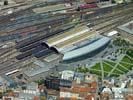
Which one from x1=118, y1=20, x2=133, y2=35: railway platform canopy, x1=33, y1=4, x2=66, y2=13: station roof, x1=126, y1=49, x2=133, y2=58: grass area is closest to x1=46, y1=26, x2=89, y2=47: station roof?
x1=118, y1=20, x2=133, y2=35: railway platform canopy

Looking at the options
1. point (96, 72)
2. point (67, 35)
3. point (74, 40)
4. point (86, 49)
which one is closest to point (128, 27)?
point (74, 40)

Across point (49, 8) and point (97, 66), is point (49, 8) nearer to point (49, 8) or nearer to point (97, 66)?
point (49, 8)

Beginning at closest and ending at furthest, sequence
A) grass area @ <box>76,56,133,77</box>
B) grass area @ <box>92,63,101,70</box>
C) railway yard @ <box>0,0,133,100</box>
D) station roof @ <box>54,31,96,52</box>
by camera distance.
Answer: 1. grass area @ <box>76,56,133,77</box>
2. grass area @ <box>92,63,101,70</box>
3. railway yard @ <box>0,0,133,100</box>
4. station roof @ <box>54,31,96,52</box>

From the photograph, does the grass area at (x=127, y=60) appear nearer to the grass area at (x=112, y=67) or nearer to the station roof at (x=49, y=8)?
the grass area at (x=112, y=67)

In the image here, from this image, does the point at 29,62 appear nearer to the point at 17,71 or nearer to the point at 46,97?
the point at 17,71

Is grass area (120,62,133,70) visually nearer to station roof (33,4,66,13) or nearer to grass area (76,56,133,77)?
grass area (76,56,133,77)

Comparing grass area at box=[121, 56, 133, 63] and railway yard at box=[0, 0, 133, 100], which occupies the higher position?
railway yard at box=[0, 0, 133, 100]

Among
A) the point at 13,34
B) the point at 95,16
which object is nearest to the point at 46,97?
the point at 13,34

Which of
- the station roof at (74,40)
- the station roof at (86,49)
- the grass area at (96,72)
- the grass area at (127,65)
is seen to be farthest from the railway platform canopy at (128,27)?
the grass area at (96,72)
